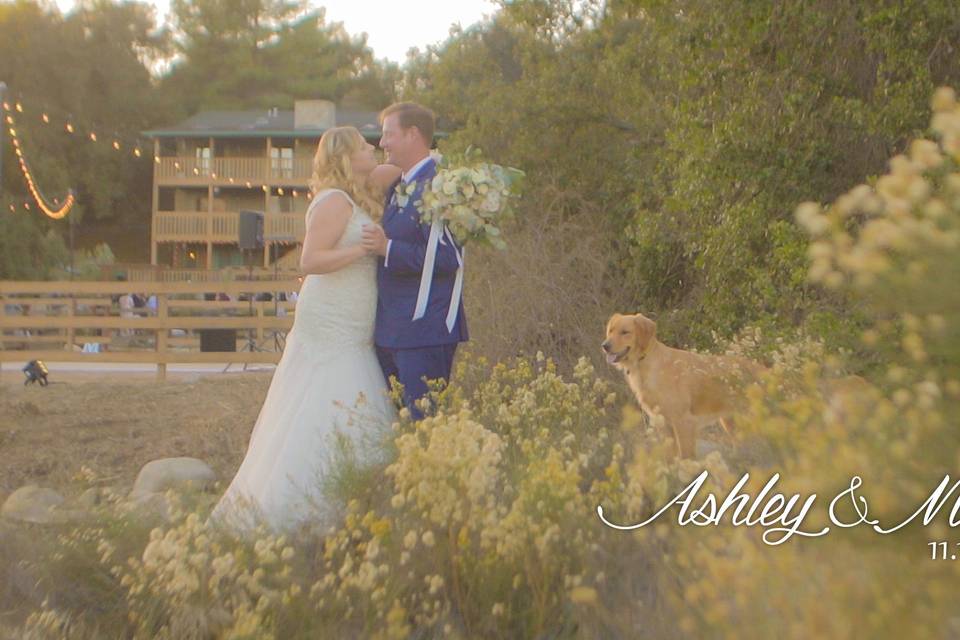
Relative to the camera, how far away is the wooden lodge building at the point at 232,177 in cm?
4641

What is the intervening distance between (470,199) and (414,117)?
48cm

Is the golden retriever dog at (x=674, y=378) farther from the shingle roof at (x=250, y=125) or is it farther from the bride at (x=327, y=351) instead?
the shingle roof at (x=250, y=125)

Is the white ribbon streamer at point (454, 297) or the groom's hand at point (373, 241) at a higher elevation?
the groom's hand at point (373, 241)

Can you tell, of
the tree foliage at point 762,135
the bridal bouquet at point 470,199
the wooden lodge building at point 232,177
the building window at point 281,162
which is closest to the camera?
the bridal bouquet at point 470,199

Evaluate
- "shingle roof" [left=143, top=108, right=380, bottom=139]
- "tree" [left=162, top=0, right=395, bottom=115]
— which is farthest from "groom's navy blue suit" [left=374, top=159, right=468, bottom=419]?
"tree" [left=162, top=0, right=395, bottom=115]

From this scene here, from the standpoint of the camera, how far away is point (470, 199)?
5762mm

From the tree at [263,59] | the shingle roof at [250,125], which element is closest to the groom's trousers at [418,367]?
the shingle roof at [250,125]

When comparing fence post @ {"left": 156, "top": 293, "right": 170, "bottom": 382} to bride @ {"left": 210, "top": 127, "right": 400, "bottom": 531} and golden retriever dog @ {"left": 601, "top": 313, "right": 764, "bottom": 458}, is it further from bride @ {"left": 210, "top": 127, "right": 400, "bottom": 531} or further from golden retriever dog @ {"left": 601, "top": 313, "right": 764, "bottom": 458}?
bride @ {"left": 210, "top": 127, "right": 400, "bottom": 531}

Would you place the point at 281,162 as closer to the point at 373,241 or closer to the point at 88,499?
the point at 88,499

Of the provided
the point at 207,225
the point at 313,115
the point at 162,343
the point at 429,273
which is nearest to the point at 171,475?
the point at 429,273

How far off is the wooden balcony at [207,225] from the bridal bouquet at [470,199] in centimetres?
3961

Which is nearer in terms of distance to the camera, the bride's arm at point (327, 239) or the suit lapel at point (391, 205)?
the bride's arm at point (327, 239)

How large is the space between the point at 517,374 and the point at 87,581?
1997 mm

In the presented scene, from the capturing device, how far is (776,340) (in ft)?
27.5
